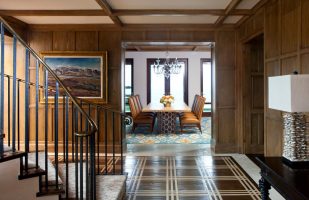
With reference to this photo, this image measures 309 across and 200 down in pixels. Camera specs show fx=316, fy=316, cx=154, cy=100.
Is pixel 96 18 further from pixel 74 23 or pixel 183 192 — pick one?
pixel 183 192

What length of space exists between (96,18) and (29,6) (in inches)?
49.7

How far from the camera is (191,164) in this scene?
18.1 ft

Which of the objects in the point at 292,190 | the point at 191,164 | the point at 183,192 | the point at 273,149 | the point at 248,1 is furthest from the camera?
the point at 191,164

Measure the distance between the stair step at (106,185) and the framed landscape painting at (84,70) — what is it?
279 cm

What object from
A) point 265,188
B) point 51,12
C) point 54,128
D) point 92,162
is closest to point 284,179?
point 265,188

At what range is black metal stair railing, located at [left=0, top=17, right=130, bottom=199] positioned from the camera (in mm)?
2574

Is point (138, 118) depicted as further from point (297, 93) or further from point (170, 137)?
point (297, 93)

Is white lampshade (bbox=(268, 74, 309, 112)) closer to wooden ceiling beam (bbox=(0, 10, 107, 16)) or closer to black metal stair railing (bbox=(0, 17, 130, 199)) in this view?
black metal stair railing (bbox=(0, 17, 130, 199))

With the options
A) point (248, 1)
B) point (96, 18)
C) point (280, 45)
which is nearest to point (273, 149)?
point (280, 45)

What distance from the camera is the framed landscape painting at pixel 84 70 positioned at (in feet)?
21.0

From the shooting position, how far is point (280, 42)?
4.15 meters

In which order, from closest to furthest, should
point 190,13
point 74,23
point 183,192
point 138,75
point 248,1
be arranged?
point 183,192 → point 248,1 → point 190,13 → point 74,23 → point 138,75

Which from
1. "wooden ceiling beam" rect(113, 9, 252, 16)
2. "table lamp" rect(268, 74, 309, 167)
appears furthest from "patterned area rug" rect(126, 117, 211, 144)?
"table lamp" rect(268, 74, 309, 167)

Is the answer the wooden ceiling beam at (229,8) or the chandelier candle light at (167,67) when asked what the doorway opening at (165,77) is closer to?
the chandelier candle light at (167,67)
